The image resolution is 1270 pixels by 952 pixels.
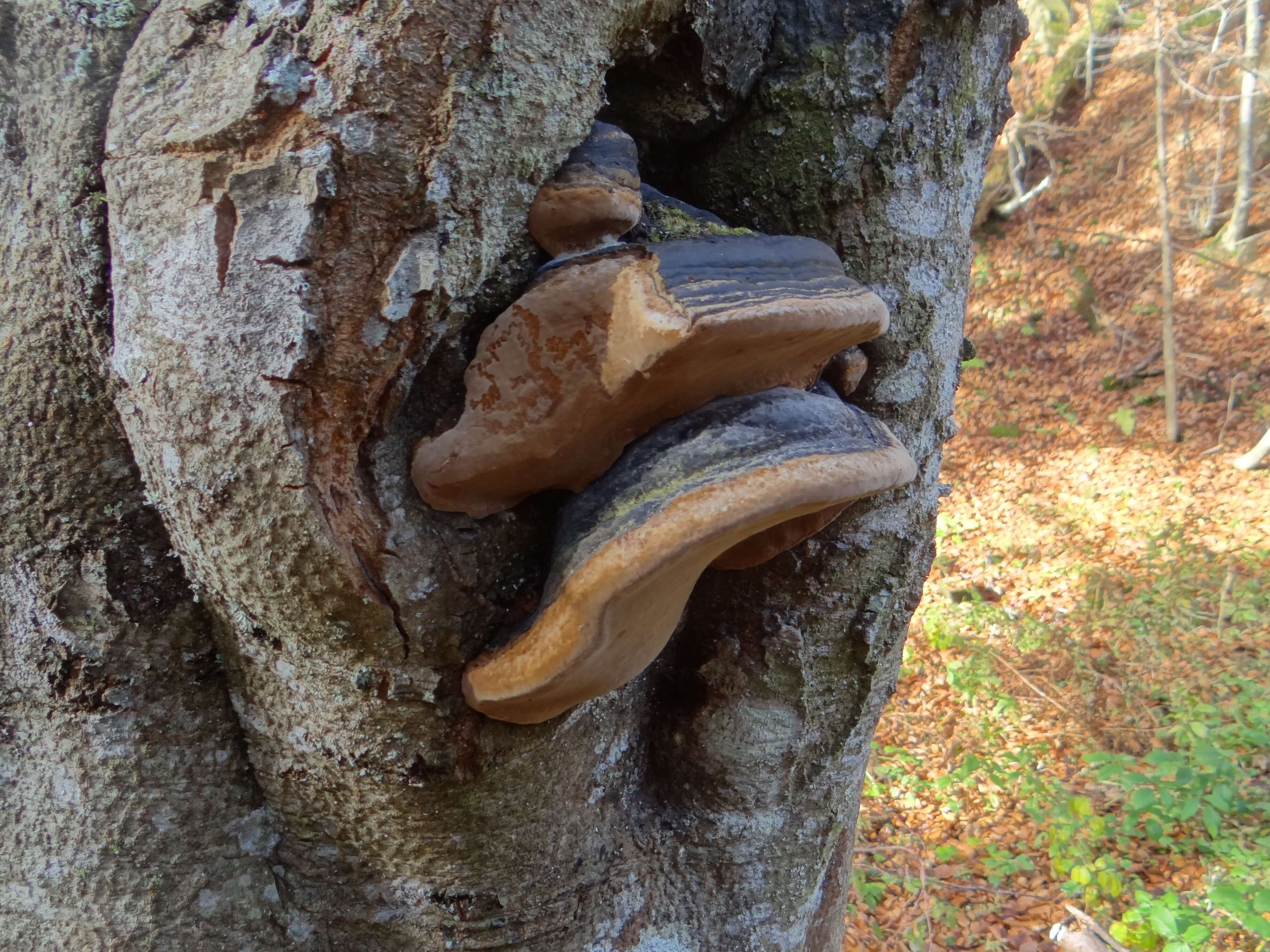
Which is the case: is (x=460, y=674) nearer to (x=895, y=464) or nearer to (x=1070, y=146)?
(x=895, y=464)

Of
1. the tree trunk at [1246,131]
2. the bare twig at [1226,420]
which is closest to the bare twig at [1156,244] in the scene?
the tree trunk at [1246,131]

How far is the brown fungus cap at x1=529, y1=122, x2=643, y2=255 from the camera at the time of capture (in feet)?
3.17

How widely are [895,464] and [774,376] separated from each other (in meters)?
0.19

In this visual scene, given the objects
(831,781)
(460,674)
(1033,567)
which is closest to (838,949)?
(831,781)

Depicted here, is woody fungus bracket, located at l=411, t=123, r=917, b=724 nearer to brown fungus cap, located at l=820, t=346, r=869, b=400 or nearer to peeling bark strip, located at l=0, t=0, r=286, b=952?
brown fungus cap, located at l=820, t=346, r=869, b=400

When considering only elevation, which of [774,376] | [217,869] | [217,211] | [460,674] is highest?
[217,211]

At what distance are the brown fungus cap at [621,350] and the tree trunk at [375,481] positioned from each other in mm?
66

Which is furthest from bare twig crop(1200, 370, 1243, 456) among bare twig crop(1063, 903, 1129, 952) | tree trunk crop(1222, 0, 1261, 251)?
bare twig crop(1063, 903, 1129, 952)

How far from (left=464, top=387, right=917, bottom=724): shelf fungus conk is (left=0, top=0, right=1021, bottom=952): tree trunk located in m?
0.13

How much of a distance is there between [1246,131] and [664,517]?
43.0 ft

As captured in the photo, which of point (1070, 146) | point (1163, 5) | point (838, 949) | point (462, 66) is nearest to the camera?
point (462, 66)

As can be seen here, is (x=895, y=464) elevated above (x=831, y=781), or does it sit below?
above

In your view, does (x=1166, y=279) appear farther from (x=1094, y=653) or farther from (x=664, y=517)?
(x=664, y=517)

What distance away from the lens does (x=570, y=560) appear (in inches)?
37.2
